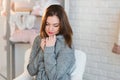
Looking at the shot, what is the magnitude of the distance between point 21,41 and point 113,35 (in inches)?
38.1

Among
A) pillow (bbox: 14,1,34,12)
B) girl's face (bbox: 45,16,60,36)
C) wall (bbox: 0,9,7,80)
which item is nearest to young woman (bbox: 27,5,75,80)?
girl's face (bbox: 45,16,60,36)

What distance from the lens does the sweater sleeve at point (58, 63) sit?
1.51 meters

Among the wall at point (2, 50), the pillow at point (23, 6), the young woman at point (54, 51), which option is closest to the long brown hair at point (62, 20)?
the young woman at point (54, 51)

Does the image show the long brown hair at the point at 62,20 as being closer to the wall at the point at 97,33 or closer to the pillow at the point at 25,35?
the wall at the point at 97,33

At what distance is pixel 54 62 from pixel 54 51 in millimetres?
89

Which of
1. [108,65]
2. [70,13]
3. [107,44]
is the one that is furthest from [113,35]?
[70,13]

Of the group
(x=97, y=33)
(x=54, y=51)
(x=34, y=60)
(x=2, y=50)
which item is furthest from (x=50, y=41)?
(x=2, y=50)

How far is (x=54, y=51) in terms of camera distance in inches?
62.0

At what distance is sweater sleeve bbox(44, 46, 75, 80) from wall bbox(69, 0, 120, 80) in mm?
759

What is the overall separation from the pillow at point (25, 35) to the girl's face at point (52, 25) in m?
0.83

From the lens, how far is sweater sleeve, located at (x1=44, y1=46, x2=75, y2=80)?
1508 millimetres

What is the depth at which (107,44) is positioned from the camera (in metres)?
2.23

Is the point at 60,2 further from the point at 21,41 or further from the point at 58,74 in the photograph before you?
the point at 58,74

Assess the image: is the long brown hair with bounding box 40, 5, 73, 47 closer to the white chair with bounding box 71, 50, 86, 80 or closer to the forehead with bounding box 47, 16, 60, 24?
the forehead with bounding box 47, 16, 60, 24
